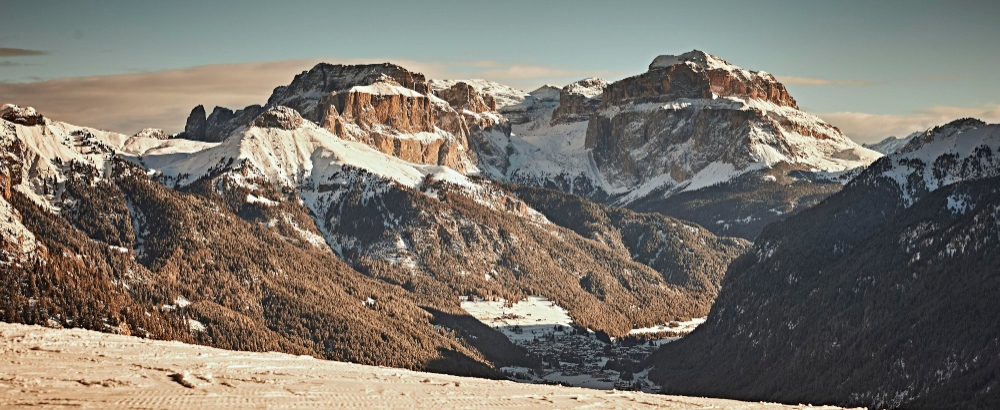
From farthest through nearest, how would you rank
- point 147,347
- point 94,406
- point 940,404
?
1. point 940,404
2. point 147,347
3. point 94,406

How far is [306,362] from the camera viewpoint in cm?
12031

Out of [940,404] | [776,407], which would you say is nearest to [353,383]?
[776,407]

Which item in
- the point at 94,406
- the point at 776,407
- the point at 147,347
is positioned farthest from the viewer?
the point at 147,347

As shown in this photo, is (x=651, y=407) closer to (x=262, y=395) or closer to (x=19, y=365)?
(x=262, y=395)

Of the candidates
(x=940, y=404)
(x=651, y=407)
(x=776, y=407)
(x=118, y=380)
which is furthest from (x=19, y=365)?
(x=940, y=404)

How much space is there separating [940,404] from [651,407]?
4548 inches

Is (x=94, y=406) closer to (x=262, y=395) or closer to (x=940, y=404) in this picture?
(x=262, y=395)

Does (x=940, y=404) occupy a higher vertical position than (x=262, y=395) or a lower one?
lower

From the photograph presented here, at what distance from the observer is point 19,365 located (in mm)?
96438

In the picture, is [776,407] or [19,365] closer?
[19,365]

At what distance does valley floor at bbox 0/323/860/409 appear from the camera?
275ft

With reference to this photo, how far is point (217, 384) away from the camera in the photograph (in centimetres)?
9250

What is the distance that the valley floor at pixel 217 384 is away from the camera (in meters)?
83.9

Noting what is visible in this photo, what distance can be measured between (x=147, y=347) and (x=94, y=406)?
137 feet
